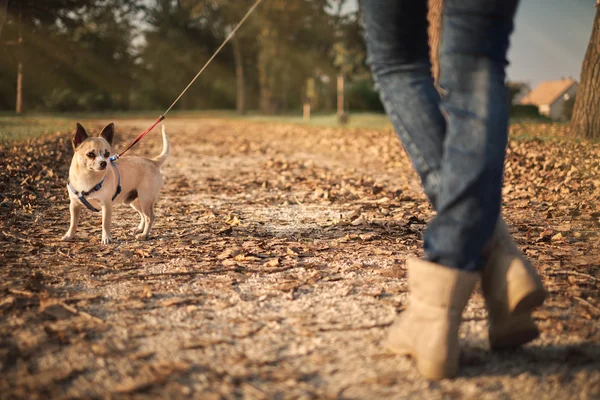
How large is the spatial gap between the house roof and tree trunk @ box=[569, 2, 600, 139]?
12130 mm

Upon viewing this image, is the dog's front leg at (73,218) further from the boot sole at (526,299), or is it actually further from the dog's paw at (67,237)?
the boot sole at (526,299)

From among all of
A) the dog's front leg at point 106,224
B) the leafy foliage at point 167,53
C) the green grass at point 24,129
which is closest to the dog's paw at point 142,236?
the dog's front leg at point 106,224

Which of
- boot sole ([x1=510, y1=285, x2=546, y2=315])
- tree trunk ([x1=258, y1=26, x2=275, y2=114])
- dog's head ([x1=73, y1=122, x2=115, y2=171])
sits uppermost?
tree trunk ([x1=258, y1=26, x2=275, y2=114])

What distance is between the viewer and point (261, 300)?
8.77ft

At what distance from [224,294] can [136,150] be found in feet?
34.3

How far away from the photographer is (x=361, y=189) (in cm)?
661

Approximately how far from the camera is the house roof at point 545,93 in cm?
2257

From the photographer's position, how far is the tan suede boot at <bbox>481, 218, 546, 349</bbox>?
6.22 ft

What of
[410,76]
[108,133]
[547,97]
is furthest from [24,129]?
[547,97]

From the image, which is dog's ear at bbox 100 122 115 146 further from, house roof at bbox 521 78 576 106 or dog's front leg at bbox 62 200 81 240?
house roof at bbox 521 78 576 106

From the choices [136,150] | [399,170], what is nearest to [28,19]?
[136,150]

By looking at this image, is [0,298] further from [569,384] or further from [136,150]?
[136,150]

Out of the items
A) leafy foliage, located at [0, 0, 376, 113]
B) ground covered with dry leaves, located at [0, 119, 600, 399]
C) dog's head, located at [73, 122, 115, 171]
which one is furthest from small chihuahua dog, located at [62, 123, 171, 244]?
leafy foliage, located at [0, 0, 376, 113]

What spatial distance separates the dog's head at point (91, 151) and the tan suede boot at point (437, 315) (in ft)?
9.83
